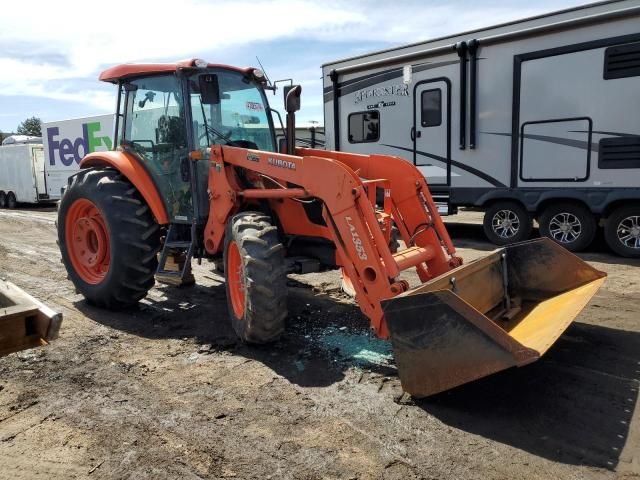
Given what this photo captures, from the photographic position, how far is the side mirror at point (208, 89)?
15.3 ft

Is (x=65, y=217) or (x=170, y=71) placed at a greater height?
(x=170, y=71)

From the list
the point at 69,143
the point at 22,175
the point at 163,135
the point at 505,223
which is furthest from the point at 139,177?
the point at 22,175

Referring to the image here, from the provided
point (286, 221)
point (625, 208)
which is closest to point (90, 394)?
point (286, 221)

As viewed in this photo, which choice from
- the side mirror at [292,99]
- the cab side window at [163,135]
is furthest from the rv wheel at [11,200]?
the side mirror at [292,99]

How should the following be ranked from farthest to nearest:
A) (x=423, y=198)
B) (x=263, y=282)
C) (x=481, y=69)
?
(x=481, y=69)
(x=423, y=198)
(x=263, y=282)

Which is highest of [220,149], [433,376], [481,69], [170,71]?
[481,69]

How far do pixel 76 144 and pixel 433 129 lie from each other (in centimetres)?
1254

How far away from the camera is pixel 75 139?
666 inches

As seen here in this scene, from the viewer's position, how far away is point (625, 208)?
769cm

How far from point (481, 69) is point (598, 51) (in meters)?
1.76

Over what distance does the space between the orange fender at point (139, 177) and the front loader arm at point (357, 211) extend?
0.64 meters

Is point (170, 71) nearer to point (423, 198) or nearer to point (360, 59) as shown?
point (423, 198)

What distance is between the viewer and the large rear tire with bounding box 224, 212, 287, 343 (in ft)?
13.0

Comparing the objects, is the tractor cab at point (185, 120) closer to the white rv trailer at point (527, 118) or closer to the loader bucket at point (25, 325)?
the loader bucket at point (25, 325)
